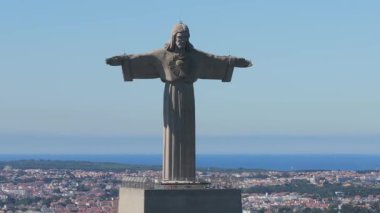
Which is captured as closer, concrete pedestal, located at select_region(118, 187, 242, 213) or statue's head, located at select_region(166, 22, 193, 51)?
concrete pedestal, located at select_region(118, 187, 242, 213)

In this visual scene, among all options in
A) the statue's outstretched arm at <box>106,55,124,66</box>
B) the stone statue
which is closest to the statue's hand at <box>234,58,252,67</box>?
the stone statue

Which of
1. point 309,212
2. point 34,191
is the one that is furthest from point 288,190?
point 309,212

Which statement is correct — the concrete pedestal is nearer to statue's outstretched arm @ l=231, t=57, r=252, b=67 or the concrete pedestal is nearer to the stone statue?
the stone statue

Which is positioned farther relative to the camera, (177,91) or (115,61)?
(177,91)

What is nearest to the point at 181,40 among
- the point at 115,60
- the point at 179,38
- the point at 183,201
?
the point at 179,38

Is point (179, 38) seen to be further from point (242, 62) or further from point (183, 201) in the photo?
point (183, 201)

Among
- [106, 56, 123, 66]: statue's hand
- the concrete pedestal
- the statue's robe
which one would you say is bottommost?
the concrete pedestal
